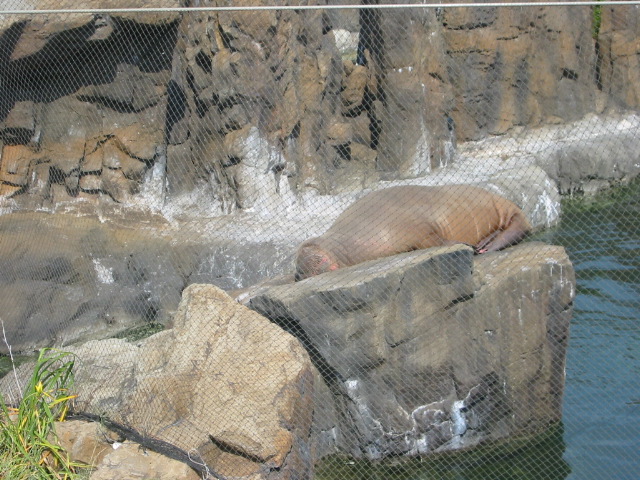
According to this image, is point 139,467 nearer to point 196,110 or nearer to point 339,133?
point 196,110

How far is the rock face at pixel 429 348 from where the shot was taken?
517cm

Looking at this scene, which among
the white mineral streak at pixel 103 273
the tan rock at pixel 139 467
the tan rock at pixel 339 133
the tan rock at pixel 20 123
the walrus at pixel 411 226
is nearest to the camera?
the tan rock at pixel 139 467

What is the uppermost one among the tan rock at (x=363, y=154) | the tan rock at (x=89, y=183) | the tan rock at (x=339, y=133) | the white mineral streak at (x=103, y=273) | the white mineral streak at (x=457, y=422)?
the tan rock at (x=339, y=133)

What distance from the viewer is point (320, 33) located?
30.8 feet

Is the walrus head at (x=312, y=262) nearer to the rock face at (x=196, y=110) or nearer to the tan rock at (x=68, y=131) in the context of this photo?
the rock face at (x=196, y=110)

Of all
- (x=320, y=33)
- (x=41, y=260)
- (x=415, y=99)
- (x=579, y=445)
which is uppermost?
(x=320, y=33)

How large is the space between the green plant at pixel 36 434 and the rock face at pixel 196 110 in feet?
11.7

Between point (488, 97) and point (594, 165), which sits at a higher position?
point (488, 97)

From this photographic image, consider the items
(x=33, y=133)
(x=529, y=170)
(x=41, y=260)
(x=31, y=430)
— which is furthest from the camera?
(x=529, y=170)

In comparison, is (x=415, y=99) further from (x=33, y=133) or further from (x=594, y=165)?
(x=33, y=133)

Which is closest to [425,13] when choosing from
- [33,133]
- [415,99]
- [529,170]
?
[415,99]

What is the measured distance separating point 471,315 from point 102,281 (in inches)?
143

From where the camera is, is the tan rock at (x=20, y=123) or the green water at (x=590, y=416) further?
the tan rock at (x=20, y=123)

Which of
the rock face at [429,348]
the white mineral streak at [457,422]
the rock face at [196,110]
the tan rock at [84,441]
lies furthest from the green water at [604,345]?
the tan rock at [84,441]
